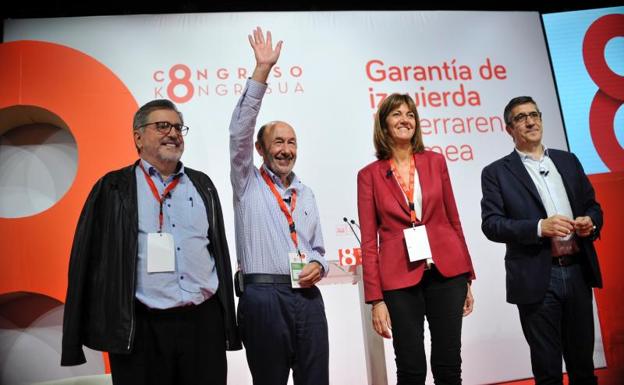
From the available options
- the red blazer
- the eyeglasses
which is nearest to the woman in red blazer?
the red blazer

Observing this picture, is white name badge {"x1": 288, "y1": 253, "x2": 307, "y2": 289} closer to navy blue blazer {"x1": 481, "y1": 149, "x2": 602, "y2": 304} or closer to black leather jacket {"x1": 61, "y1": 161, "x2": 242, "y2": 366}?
black leather jacket {"x1": 61, "y1": 161, "x2": 242, "y2": 366}

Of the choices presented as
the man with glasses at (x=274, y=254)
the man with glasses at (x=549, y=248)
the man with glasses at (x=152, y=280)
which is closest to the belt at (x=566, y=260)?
the man with glasses at (x=549, y=248)

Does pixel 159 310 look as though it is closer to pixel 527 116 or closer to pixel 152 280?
pixel 152 280

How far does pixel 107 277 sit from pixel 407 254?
1.11 metres

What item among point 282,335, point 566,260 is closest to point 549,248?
point 566,260

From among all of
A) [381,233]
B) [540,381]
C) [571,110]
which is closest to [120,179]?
[381,233]

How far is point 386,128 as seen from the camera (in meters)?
2.33

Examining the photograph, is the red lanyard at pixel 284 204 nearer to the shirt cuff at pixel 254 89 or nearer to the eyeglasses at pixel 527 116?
the shirt cuff at pixel 254 89

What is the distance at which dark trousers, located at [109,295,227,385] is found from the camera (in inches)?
71.6

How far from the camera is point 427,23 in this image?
Result: 457cm

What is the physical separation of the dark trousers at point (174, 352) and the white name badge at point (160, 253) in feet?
0.48

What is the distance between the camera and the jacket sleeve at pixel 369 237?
2.09m

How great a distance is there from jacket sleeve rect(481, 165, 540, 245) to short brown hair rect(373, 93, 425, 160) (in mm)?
480

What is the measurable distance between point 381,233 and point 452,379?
622mm
